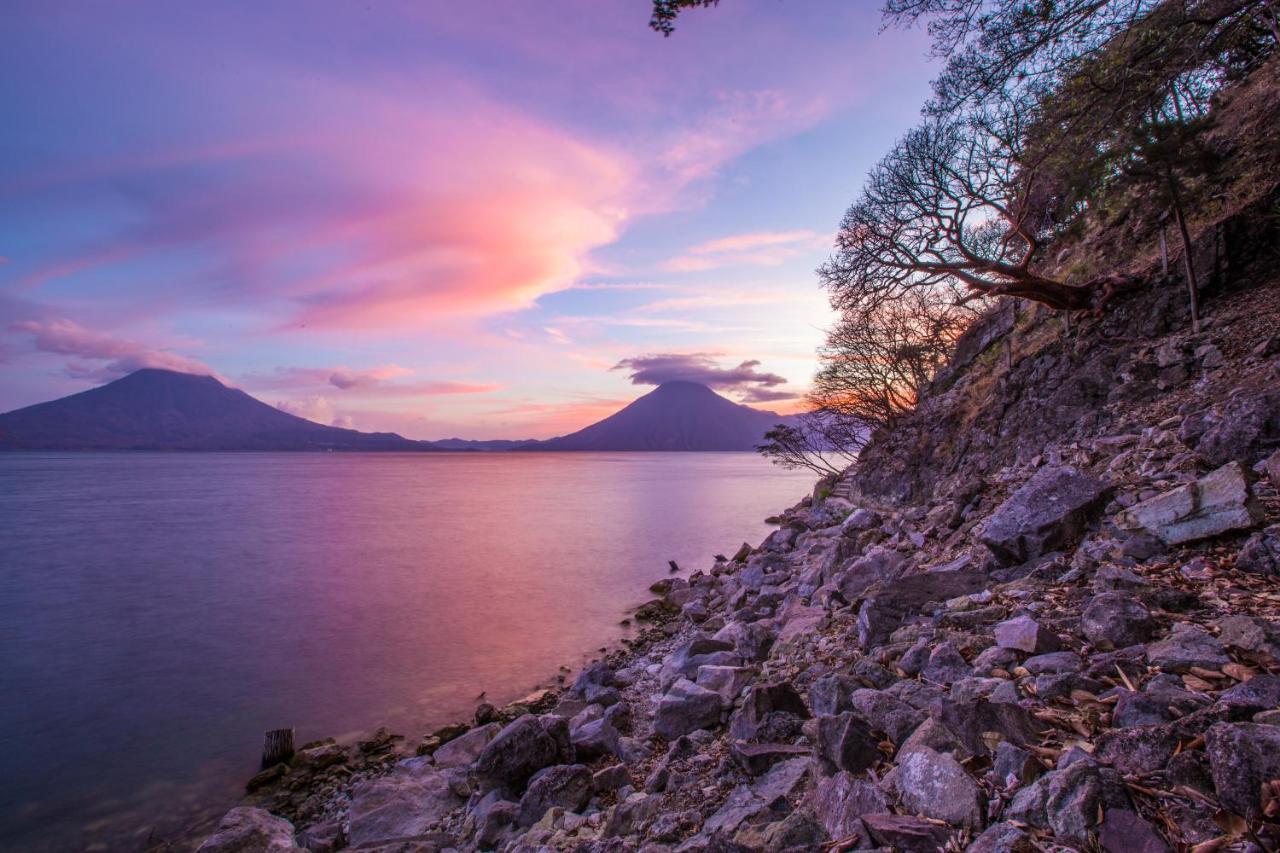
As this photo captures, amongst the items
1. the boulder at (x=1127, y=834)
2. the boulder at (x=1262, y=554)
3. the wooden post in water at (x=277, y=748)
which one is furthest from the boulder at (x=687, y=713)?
the wooden post in water at (x=277, y=748)

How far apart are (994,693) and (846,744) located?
106 centimetres

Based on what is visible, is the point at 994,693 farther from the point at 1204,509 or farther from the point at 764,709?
the point at 1204,509

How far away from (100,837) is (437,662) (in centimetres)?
622

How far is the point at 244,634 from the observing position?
51.9 feet

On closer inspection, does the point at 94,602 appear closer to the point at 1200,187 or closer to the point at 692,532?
the point at 692,532

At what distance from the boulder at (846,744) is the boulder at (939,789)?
1.23ft

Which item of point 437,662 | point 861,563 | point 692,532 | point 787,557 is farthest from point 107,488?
point 861,563

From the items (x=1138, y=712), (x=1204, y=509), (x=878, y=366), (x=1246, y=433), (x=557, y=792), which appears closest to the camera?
(x=1138, y=712)

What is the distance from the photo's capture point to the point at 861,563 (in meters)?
8.80

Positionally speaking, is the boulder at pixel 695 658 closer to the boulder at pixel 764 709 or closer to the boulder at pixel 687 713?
the boulder at pixel 687 713

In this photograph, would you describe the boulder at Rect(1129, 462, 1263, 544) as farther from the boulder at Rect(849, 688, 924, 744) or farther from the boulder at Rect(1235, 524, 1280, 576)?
the boulder at Rect(849, 688, 924, 744)

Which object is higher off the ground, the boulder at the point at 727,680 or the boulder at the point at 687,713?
the boulder at the point at 727,680

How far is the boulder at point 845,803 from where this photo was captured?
10.3ft

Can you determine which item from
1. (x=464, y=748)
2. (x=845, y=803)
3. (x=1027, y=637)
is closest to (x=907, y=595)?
(x=1027, y=637)
